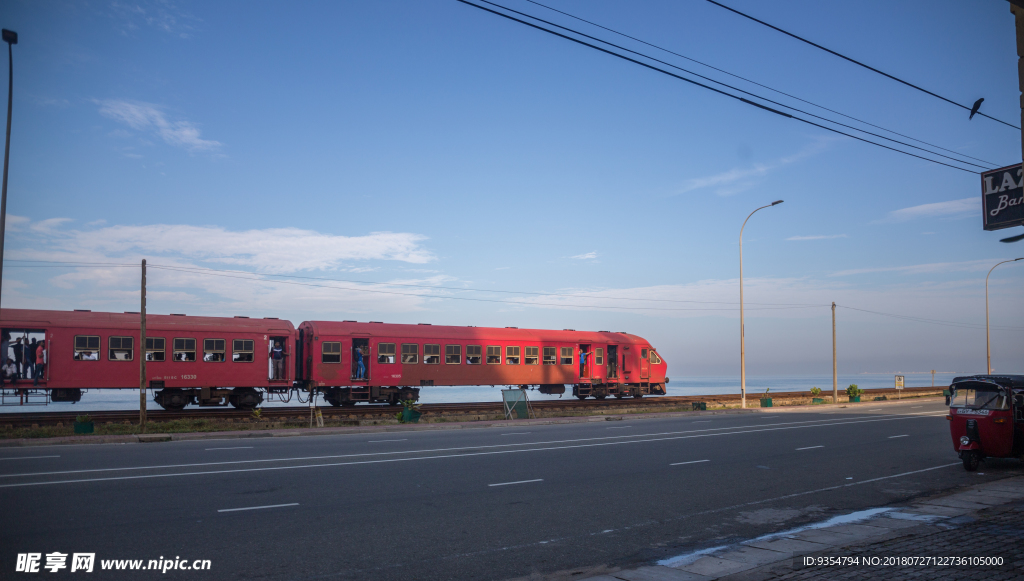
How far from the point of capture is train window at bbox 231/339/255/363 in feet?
90.0

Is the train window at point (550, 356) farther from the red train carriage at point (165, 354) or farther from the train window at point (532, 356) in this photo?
the red train carriage at point (165, 354)

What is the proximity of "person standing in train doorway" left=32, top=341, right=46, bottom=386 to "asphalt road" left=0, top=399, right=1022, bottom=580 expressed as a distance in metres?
9.40

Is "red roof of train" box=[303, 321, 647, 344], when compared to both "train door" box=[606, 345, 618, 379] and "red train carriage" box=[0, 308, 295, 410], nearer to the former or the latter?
"train door" box=[606, 345, 618, 379]

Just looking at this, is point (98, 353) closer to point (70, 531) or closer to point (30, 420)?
point (30, 420)

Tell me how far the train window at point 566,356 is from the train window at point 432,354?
8.04 metres

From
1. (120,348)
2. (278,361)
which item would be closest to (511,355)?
(278,361)

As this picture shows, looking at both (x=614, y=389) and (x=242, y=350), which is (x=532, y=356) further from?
(x=242, y=350)

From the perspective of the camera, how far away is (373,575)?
6258mm

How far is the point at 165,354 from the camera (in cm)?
2592

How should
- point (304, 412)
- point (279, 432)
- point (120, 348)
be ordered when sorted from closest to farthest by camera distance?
point (279, 432)
point (120, 348)
point (304, 412)

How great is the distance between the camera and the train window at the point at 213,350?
26828mm

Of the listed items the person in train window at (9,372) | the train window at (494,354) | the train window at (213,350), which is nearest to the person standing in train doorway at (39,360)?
the person in train window at (9,372)

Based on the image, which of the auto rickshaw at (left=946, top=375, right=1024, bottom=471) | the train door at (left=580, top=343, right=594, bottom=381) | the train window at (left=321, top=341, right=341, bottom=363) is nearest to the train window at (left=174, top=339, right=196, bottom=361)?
the train window at (left=321, top=341, right=341, bottom=363)

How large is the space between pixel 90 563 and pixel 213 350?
22168 mm
